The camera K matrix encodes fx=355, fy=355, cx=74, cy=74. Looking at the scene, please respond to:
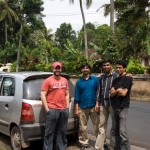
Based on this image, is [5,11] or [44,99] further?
[5,11]

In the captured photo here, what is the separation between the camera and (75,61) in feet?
77.0

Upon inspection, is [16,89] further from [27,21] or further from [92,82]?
[27,21]

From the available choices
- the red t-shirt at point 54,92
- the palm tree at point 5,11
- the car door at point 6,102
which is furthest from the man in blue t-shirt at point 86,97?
the palm tree at point 5,11

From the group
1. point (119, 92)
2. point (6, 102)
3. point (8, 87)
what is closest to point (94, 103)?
point (119, 92)

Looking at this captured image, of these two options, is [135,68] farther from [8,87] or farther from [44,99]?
[44,99]

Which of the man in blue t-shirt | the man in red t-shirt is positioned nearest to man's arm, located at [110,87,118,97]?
the man in blue t-shirt

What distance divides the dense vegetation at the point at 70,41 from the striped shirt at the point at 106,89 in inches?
481

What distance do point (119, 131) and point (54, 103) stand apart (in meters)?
1.27

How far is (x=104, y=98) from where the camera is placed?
6.55m

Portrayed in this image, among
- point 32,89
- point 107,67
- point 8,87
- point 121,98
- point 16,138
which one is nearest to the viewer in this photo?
point 121,98

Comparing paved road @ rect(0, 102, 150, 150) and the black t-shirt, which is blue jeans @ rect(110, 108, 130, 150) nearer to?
the black t-shirt

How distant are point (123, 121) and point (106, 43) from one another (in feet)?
53.1

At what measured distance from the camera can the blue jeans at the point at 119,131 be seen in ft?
20.5

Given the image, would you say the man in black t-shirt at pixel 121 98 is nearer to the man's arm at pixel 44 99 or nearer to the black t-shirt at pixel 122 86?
the black t-shirt at pixel 122 86
